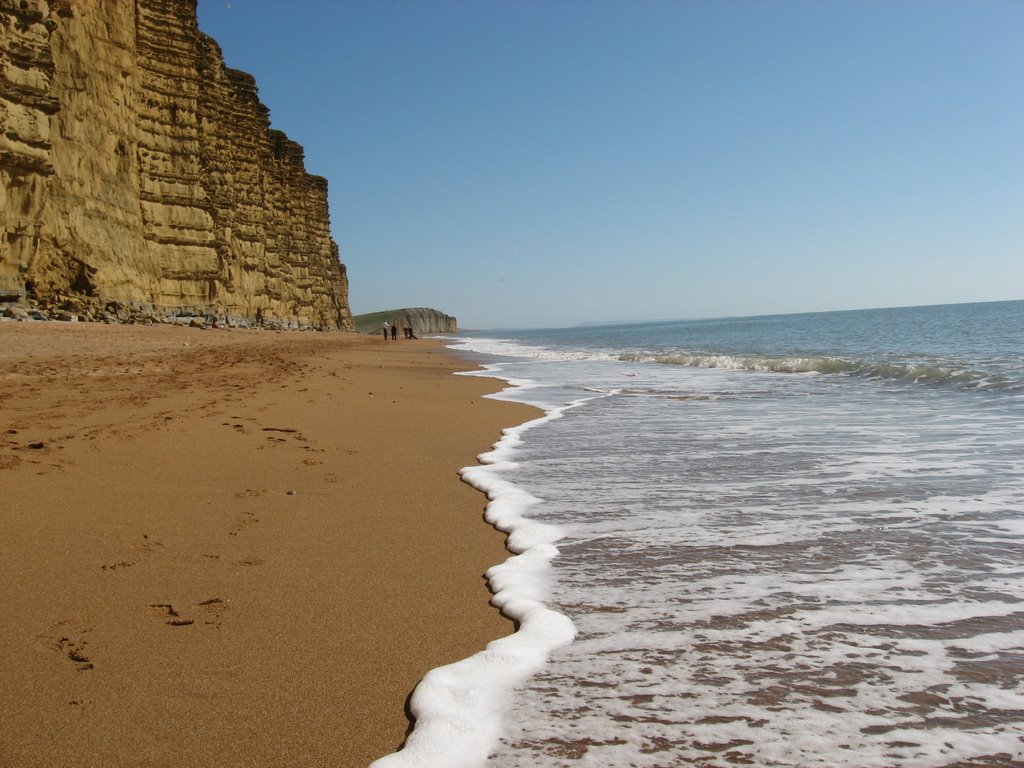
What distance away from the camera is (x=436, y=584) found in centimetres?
276

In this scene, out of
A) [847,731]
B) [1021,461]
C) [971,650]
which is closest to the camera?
[847,731]

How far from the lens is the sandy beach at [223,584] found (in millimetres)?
1761

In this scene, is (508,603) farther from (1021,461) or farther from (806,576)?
(1021,461)

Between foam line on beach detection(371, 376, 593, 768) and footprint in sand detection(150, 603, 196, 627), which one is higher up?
footprint in sand detection(150, 603, 196, 627)

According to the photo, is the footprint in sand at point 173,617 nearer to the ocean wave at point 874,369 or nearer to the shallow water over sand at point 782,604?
the shallow water over sand at point 782,604

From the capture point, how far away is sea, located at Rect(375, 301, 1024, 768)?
5.71 feet

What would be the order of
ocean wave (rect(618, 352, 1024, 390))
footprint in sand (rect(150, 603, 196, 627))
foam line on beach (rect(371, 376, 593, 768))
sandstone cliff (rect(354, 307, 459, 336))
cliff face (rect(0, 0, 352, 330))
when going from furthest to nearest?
sandstone cliff (rect(354, 307, 459, 336)) → cliff face (rect(0, 0, 352, 330)) → ocean wave (rect(618, 352, 1024, 390)) → footprint in sand (rect(150, 603, 196, 627)) → foam line on beach (rect(371, 376, 593, 768))

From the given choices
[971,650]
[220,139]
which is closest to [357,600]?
[971,650]

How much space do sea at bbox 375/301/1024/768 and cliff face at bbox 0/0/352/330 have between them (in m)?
16.1

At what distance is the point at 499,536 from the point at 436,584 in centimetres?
71

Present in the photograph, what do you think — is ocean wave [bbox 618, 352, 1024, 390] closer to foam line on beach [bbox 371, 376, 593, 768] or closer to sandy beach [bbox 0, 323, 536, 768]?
sandy beach [bbox 0, 323, 536, 768]

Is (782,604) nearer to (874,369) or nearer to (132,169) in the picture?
(874,369)

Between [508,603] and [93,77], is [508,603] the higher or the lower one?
the lower one

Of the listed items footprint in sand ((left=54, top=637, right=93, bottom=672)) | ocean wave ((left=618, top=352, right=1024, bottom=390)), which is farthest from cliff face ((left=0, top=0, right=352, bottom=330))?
footprint in sand ((left=54, top=637, right=93, bottom=672))
